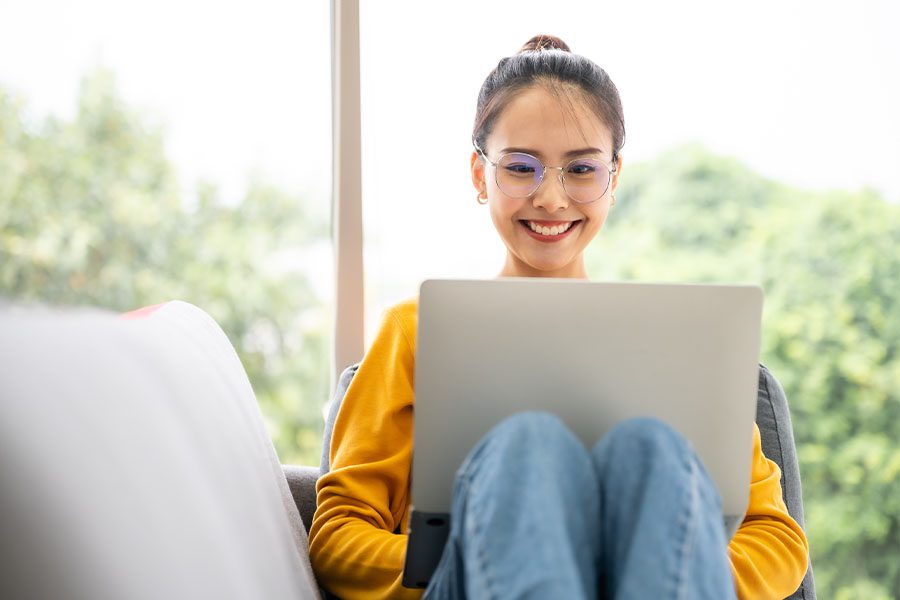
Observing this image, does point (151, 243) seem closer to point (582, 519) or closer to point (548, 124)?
point (548, 124)

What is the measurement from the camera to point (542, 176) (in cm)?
157

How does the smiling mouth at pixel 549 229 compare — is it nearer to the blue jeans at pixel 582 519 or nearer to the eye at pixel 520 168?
the eye at pixel 520 168

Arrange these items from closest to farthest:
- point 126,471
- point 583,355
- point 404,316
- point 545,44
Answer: point 126,471, point 583,355, point 404,316, point 545,44

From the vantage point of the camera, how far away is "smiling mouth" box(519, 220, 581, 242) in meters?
1.63

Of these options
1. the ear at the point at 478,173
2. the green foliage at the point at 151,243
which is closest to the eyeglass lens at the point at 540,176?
the ear at the point at 478,173

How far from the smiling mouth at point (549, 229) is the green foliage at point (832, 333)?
1.48 metres

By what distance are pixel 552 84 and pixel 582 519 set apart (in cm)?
93

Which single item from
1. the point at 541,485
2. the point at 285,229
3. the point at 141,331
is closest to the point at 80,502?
the point at 141,331

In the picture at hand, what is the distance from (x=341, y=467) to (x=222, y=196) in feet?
6.54

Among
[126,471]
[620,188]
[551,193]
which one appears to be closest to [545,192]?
[551,193]

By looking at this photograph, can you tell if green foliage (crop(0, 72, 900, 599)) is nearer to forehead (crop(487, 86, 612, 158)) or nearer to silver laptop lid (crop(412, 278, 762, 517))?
forehead (crop(487, 86, 612, 158))

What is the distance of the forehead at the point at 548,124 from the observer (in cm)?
157

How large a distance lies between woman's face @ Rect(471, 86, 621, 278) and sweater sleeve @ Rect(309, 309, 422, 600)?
30cm

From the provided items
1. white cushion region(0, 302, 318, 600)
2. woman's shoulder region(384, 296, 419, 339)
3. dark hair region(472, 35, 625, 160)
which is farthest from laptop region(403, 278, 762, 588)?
dark hair region(472, 35, 625, 160)
